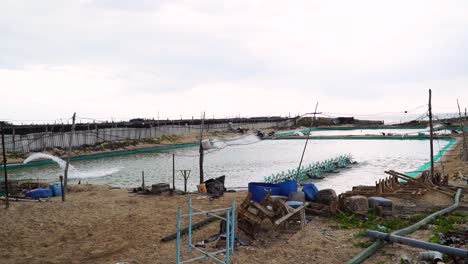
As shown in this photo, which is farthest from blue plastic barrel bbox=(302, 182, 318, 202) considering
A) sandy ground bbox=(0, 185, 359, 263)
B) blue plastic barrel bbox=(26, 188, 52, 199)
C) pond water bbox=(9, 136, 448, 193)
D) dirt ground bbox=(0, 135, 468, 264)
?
blue plastic barrel bbox=(26, 188, 52, 199)

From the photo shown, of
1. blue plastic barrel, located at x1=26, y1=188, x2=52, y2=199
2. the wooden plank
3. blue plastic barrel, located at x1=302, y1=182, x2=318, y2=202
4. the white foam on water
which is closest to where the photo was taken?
the wooden plank

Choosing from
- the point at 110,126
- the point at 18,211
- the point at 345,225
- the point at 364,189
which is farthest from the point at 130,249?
the point at 110,126

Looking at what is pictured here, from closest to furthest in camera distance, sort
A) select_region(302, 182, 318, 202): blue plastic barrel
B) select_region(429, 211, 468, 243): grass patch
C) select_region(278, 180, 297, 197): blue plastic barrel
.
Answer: select_region(429, 211, 468, 243): grass patch → select_region(302, 182, 318, 202): blue plastic barrel → select_region(278, 180, 297, 197): blue plastic barrel

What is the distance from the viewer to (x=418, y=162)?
26.6m

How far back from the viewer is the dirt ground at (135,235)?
6.93 metres

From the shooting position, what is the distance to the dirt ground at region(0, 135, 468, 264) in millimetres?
6934

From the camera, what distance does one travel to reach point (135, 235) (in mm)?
8734

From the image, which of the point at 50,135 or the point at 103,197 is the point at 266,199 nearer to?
the point at 103,197

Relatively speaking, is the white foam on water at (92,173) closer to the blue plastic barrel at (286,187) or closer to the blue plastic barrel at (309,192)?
the blue plastic barrel at (286,187)

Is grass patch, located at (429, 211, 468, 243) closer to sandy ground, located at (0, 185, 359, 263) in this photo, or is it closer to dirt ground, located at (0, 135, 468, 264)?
dirt ground, located at (0, 135, 468, 264)

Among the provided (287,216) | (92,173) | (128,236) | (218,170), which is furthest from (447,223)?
(92,173)

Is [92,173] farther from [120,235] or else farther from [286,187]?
[286,187]

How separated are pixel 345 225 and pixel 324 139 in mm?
47989

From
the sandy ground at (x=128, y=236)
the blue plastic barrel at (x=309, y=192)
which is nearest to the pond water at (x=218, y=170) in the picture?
the blue plastic barrel at (x=309, y=192)
